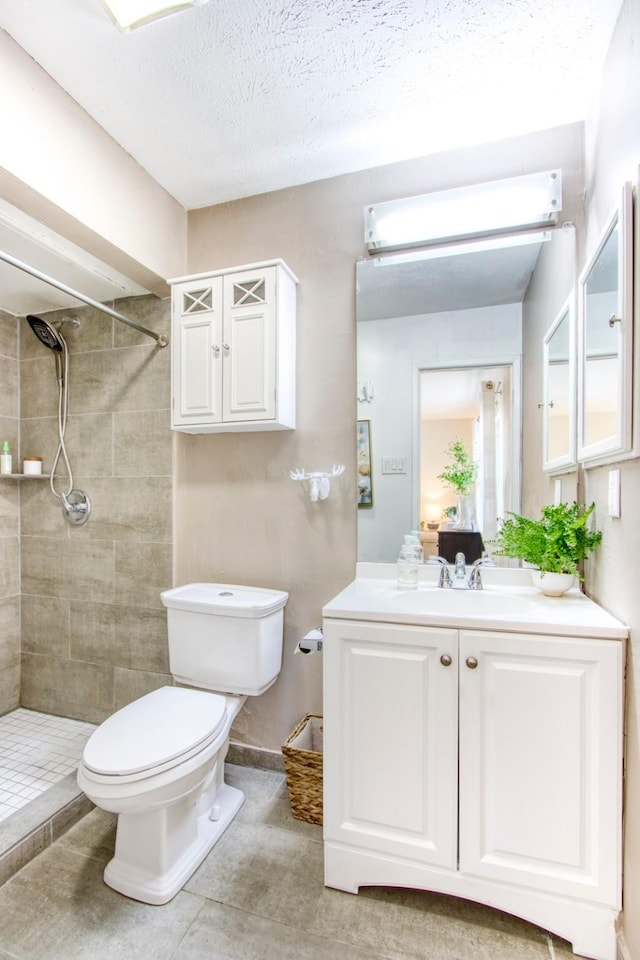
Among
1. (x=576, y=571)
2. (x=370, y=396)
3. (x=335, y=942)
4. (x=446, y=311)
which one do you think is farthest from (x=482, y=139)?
(x=335, y=942)

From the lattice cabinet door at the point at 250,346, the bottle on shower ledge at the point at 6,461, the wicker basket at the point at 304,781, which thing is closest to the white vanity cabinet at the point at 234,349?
the lattice cabinet door at the point at 250,346

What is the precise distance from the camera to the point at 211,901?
4.33 ft

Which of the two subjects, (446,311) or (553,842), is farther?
(446,311)

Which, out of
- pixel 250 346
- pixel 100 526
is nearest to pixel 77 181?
pixel 250 346

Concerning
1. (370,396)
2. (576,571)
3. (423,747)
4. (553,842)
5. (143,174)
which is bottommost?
(553,842)

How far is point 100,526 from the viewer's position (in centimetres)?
223

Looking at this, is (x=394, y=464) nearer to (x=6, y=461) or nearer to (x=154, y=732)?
(x=154, y=732)

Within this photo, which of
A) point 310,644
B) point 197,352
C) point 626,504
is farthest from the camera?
point 197,352

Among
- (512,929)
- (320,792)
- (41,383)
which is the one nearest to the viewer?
(512,929)

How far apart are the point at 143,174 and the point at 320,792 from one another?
248 cm

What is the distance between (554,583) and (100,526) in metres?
2.01

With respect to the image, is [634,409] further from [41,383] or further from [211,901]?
[41,383]

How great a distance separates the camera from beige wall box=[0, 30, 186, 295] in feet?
4.36

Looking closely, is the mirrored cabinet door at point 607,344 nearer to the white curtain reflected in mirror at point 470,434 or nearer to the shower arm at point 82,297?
the white curtain reflected in mirror at point 470,434
